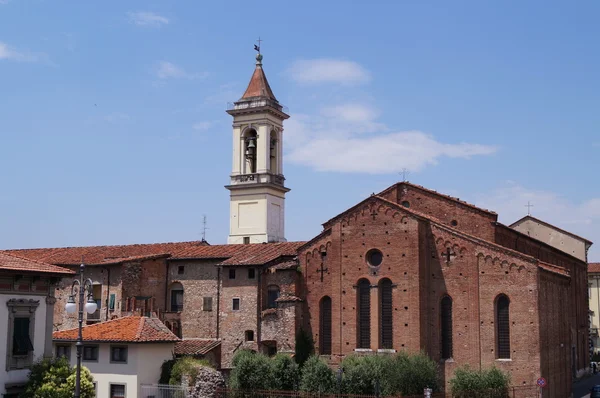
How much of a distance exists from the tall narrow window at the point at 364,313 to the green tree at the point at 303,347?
2651mm

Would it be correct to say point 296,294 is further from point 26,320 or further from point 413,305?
point 26,320

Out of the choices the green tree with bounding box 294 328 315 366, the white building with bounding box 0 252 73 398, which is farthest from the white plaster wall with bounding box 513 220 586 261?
the white building with bounding box 0 252 73 398

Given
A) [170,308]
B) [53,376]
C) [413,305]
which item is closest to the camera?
[53,376]

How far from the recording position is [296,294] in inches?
1508

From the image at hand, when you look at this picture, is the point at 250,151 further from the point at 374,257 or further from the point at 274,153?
the point at 374,257

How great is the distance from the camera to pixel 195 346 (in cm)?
3894

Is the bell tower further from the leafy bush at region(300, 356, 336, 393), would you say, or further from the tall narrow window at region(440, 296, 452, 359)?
the leafy bush at region(300, 356, 336, 393)

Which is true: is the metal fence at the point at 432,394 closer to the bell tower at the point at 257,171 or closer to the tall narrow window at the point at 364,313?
the tall narrow window at the point at 364,313

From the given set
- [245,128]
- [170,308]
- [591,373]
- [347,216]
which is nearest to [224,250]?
[170,308]

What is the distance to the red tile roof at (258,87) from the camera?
56719 millimetres

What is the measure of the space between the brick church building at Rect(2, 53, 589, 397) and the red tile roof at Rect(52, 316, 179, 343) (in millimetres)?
3439

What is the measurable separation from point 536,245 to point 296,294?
15.7 m

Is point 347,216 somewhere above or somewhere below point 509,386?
above

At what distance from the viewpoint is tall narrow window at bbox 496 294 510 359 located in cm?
3409
